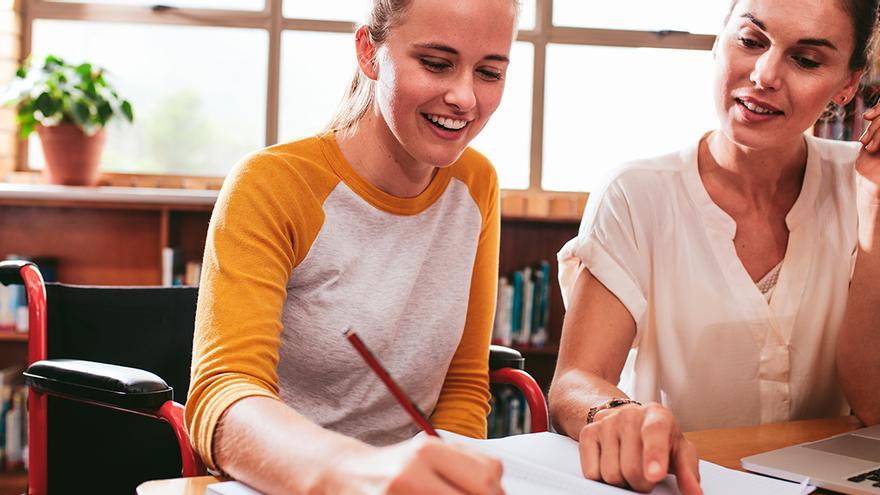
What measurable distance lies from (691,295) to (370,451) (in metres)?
0.81

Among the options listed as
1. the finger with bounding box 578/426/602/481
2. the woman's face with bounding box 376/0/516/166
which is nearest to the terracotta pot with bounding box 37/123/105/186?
the woman's face with bounding box 376/0/516/166

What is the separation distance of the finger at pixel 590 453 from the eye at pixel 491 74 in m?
0.49

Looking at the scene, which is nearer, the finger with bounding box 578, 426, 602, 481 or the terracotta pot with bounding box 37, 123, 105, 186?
the finger with bounding box 578, 426, 602, 481

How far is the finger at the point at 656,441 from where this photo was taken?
0.78 meters

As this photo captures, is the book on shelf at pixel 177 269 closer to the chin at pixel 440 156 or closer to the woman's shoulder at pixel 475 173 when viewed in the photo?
the woman's shoulder at pixel 475 173

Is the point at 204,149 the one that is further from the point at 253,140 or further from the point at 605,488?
the point at 605,488

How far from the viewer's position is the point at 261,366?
956 mm

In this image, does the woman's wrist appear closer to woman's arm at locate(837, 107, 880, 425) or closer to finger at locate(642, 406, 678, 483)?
finger at locate(642, 406, 678, 483)

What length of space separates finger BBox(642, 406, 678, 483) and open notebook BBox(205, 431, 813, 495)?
0.09ft

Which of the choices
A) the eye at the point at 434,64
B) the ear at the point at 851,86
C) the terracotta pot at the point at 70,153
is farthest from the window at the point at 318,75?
the eye at the point at 434,64

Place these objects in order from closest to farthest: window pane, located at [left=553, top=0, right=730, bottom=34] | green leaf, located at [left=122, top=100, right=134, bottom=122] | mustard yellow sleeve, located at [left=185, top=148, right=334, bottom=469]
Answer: mustard yellow sleeve, located at [left=185, top=148, right=334, bottom=469]
green leaf, located at [left=122, top=100, right=134, bottom=122]
window pane, located at [left=553, top=0, right=730, bottom=34]

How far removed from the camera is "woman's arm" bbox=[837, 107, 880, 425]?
1.25 m

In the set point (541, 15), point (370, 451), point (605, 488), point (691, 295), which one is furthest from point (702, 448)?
point (541, 15)

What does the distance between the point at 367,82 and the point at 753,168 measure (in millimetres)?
614
